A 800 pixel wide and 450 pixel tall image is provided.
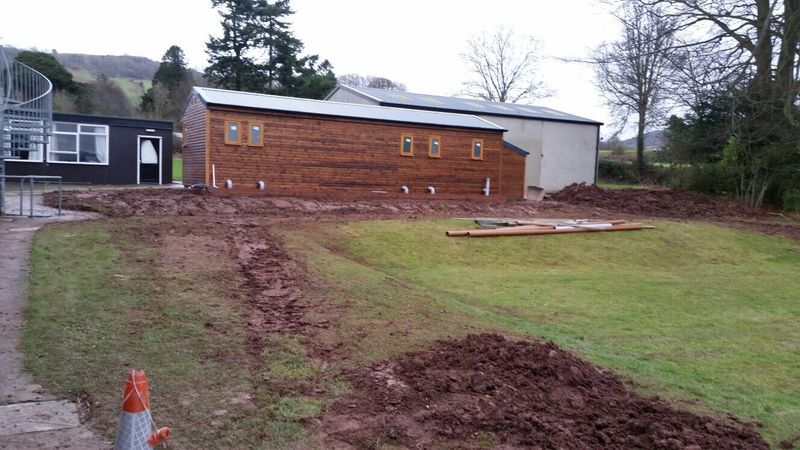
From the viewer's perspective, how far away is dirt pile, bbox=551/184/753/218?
2697 centimetres

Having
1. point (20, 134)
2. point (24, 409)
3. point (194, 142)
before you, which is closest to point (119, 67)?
point (194, 142)

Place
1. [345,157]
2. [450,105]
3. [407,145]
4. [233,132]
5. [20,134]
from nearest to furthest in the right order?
[20,134], [233,132], [345,157], [407,145], [450,105]

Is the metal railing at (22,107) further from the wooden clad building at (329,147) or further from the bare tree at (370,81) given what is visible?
the bare tree at (370,81)

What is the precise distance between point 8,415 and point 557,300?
891cm

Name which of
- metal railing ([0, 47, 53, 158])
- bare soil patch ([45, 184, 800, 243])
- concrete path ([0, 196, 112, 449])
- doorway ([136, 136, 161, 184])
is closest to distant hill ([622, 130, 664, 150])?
bare soil patch ([45, 184, 800, 243])

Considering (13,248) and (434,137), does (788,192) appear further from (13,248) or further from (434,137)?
(13,248)

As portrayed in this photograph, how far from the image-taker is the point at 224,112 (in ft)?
68.3

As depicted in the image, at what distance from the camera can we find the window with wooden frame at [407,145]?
2441 centimetres

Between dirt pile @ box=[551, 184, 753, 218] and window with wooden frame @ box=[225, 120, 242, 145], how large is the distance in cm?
1464

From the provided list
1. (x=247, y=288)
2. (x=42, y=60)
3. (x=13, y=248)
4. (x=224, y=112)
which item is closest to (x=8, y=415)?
(x=247, y=288)

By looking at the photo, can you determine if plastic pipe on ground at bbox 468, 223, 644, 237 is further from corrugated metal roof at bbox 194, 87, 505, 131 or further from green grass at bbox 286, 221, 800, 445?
corrugated metal roof at bbox 194, 87, 505, 131

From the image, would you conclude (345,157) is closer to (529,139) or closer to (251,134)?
(251,134)

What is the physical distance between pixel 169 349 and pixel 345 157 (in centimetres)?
1733

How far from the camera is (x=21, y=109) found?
49.9 ft
